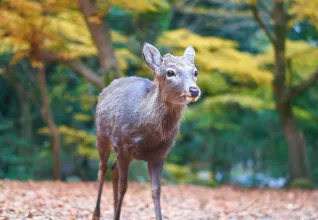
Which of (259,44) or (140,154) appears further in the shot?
(259,44)

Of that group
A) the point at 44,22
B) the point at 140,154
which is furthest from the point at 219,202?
the point at 44,22

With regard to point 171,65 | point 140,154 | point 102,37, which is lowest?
point 140,154

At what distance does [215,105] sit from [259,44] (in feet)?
16.1

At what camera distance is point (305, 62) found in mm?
12344

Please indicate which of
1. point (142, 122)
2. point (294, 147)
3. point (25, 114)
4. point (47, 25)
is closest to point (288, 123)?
point (294, 147)

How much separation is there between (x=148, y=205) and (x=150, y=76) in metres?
5.78

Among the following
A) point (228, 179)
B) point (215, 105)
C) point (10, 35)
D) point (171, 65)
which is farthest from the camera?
point (228, 179)

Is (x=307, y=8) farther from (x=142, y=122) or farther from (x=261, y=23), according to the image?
(x=142, y=122)

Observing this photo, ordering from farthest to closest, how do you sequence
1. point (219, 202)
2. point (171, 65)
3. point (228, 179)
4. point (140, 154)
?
point (228, 179)
point (219, 202)
point (140, 154)
point (171, 65)

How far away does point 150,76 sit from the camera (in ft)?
40.6

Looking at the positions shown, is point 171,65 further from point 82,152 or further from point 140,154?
point 82,152

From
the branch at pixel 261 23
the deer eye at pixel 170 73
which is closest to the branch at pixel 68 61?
the branch at pixel 261 23

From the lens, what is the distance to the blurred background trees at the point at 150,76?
10258 millimetres

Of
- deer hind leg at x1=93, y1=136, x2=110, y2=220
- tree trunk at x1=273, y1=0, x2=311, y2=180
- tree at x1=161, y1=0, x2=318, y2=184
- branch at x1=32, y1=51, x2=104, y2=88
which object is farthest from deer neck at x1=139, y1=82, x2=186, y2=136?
tree trunk at x1=273, y1=0, x2=311, y2=180
